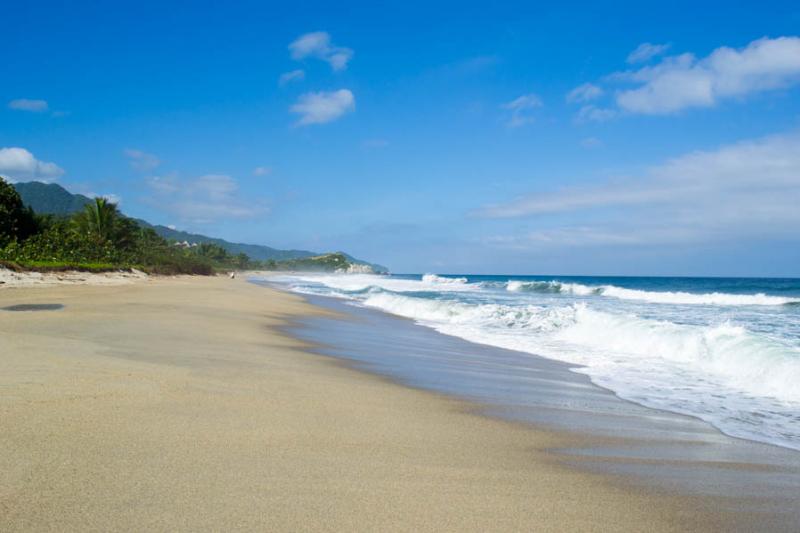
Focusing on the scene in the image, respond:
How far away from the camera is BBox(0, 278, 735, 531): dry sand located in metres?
2.88

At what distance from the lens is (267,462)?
3.63 meters

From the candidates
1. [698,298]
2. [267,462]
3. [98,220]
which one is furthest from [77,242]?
[698,298]

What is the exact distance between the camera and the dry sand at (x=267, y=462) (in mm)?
2877

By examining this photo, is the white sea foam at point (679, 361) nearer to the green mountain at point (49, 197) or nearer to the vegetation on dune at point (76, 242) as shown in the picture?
the vegetation on dune at point (76, 242)

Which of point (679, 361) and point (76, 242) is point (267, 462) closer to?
point (679, 361)

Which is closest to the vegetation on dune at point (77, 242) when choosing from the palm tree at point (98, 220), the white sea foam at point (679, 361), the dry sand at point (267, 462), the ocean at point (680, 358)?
the palm tree at point (98, 220)

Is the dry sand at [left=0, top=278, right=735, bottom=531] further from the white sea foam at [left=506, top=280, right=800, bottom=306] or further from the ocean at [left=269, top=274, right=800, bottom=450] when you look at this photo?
the white sea foam at [left=506, top=280, right=800, bottom=306]

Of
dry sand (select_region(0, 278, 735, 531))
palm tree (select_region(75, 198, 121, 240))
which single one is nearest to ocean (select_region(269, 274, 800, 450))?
dry sand (select_region(0, 278, 735, 531))

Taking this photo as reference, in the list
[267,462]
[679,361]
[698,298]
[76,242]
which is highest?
[76,242]

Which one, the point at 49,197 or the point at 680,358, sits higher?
the point at 49,197

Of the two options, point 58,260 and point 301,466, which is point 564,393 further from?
point 58,260

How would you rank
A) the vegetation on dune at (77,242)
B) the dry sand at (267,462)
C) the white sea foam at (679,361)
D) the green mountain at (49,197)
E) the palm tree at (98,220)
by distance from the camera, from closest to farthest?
→ the dry sand at (267,462)
the white sea foam at (679,361)
the vegetation on dune at (77,242)
the palm tree at (98,220)
the green mountain at (49,197)

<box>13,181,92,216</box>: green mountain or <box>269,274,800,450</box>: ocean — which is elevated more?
<box>13,181,92,216</box>: green mountain

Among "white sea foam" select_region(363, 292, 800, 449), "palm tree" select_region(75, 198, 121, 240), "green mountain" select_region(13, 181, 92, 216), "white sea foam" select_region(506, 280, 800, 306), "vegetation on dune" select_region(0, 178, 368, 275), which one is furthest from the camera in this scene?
"green mountain" select_region(13, 181, 92, 216)
